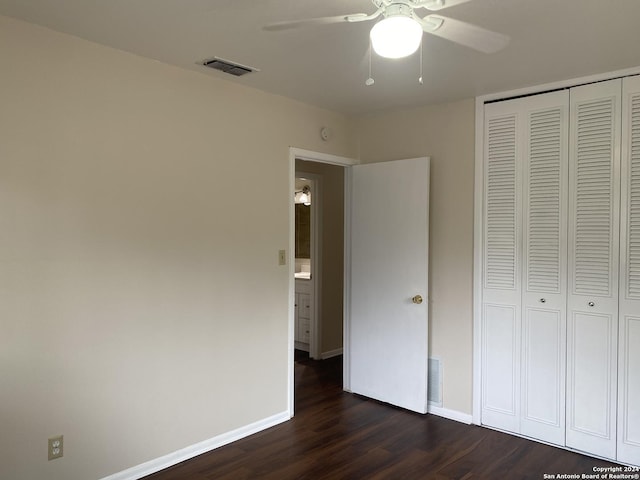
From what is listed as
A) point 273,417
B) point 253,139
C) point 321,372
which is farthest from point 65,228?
point 321,372

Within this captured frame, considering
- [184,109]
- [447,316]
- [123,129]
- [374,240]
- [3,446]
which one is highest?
[184,109]

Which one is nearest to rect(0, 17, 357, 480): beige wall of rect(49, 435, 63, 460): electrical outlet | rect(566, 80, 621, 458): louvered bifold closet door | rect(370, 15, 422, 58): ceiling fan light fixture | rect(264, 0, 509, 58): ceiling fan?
rect(49, 435, 63, 460): electrical outlet

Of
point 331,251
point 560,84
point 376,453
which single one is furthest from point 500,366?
point 331,251

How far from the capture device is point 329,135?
13.2 feet

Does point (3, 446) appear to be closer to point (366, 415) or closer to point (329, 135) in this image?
point (366, 415)

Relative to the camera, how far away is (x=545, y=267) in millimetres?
3211

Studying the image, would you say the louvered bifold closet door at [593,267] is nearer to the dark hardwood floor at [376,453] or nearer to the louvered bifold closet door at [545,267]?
the louvered bifold closet door at [545,267]

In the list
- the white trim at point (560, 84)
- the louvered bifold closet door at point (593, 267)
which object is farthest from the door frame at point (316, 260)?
the louvered bifold closet door at point (593, 267)

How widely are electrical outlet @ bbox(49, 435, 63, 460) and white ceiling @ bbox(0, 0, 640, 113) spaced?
212 cm

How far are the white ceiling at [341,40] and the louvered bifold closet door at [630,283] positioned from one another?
1.05 feet

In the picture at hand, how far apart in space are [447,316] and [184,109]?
247cm

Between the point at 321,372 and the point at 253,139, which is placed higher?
the point at 253,139

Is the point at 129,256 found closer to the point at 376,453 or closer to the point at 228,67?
the point at 228,67

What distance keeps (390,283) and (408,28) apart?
2568mm
